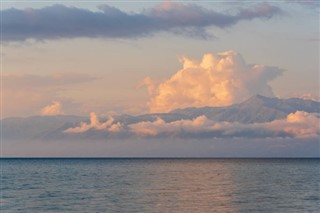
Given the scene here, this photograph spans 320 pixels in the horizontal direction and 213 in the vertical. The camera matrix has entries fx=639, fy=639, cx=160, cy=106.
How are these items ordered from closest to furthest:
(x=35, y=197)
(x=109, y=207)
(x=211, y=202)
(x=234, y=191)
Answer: (x=109, y=207), (x=211, y=202), (x=35, y=197), (x=234, y=191)

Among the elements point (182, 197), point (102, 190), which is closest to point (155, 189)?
point (102, 190)

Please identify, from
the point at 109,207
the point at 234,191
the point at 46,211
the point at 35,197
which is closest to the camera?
the point at 46,211

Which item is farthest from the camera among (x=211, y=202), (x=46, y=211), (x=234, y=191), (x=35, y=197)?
(x=234, y=191)

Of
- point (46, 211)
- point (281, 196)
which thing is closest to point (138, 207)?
point (46, 211)

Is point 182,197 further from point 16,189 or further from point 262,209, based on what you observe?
point 16,189

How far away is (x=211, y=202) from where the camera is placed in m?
84.8

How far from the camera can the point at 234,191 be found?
105m

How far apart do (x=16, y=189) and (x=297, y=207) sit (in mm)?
49728

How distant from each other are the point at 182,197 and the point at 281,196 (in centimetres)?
1565

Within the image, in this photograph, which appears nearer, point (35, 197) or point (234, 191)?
point (35, 197)

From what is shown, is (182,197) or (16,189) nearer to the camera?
(182,197)

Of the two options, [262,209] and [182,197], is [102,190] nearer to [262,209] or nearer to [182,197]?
[182,197]

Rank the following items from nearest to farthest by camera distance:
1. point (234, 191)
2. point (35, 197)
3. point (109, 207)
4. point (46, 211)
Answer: point (46, 211), point (109, 207), point (35, 197), point (234, 191)

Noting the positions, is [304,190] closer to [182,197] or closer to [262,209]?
[182,197]
